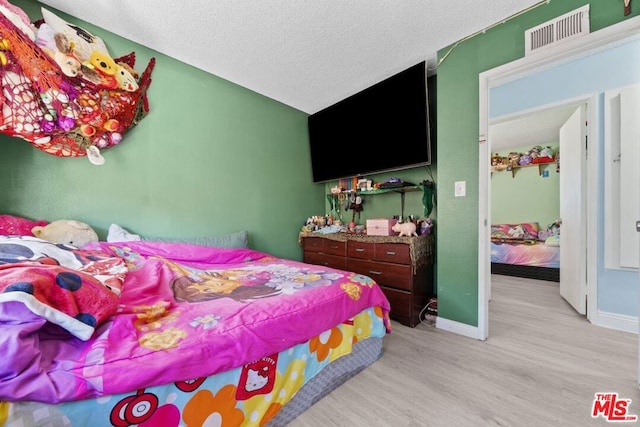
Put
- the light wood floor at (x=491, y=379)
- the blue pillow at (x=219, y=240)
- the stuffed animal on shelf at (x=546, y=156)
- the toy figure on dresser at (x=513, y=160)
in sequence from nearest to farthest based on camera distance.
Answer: the light wood floor at (x=491, y=379)
the blue pillow at (x=219, y=240)
the stuffed animal on shelf at (x=546, y=156)
the toy figure on dresser at (x=513, y=160)

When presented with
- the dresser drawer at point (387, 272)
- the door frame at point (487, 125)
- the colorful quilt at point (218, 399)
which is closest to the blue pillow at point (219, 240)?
the dresser drawer at point (387, 272)

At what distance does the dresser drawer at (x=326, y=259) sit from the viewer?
2.74m

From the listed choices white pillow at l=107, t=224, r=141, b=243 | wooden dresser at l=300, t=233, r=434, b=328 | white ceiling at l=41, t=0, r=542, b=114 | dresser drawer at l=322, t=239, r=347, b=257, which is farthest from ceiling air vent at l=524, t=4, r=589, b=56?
white pillow at l=107, t=224, r=141, b=243

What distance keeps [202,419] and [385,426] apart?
0.83 metres

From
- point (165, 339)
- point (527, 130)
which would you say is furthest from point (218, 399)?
point (527, 130)

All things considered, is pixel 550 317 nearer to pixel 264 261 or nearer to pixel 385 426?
pixel 385 426

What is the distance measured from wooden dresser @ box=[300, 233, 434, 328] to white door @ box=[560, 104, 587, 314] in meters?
1.41

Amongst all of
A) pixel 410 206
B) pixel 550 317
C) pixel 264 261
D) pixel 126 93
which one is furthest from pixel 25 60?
pixel 550 317

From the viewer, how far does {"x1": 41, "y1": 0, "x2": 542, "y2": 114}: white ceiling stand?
1674 mm

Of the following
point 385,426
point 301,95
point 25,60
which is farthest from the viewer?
point 301,95

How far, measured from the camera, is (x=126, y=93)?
6.21 ft

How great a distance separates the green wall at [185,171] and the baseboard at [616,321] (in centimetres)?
311

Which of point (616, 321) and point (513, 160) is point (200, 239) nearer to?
point (616, 321)

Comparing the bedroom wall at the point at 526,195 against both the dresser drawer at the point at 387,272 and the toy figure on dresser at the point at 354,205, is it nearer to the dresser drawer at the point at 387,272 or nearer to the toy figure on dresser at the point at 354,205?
the toy figure on dresser at the point at 354,205
